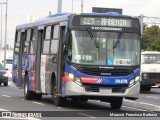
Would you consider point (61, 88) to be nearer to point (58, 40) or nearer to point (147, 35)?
point (58, 40)

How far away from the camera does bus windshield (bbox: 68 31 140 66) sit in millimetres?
20203

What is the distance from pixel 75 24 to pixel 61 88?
7.04 feet

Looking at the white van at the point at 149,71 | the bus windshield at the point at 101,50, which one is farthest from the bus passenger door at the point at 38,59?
the white van at the point at 149,71

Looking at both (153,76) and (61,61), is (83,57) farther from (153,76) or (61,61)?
(153,76)

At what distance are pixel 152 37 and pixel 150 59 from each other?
6637 centimetres

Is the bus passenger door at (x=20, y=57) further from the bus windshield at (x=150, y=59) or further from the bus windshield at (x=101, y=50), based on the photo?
the bus windshield at (x=150, y=59)

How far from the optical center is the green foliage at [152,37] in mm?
94125

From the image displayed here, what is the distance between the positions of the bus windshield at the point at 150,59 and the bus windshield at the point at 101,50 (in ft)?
46.7

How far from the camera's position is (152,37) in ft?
331

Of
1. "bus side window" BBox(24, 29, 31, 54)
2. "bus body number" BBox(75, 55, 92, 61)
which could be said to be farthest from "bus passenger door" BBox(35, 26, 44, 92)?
"bus body number" BBox(75, 55, 92, 61)

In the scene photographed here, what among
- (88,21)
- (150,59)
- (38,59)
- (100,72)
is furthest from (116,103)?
(150,59)

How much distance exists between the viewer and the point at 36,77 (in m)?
Answer: 24.3

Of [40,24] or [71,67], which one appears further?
[40,24]

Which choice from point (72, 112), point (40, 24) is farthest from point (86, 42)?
point (40, 24)
